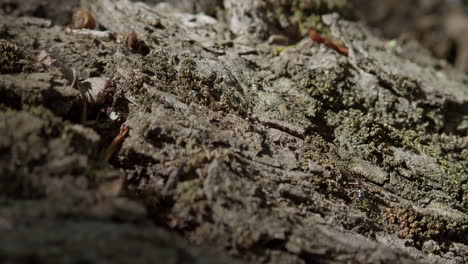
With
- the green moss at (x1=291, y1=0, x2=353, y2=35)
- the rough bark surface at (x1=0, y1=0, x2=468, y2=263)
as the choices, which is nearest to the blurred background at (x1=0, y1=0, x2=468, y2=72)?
the green moss at (x1=291, y1=0, x2=353, y2=35)

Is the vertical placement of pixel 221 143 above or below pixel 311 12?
below

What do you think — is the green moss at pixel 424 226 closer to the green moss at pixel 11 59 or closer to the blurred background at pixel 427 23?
the green moss at pixel 11 59

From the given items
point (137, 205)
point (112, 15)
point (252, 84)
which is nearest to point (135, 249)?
point (137, 205)

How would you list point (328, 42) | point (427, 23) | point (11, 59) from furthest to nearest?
point (427, 23), point (328, 42), point (11, 59)

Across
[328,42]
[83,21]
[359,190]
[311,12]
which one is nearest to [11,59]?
[83,21]

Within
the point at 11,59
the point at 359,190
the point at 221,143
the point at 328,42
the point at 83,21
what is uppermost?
the point at 328,42

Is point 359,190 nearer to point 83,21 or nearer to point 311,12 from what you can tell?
point 311,12

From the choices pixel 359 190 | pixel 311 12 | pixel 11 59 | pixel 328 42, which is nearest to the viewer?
pixel 11 59

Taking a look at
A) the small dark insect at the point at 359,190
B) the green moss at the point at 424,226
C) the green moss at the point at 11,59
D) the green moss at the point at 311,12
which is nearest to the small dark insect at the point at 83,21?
the green moss at the point at 11,59

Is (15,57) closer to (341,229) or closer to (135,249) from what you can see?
(135,249)
